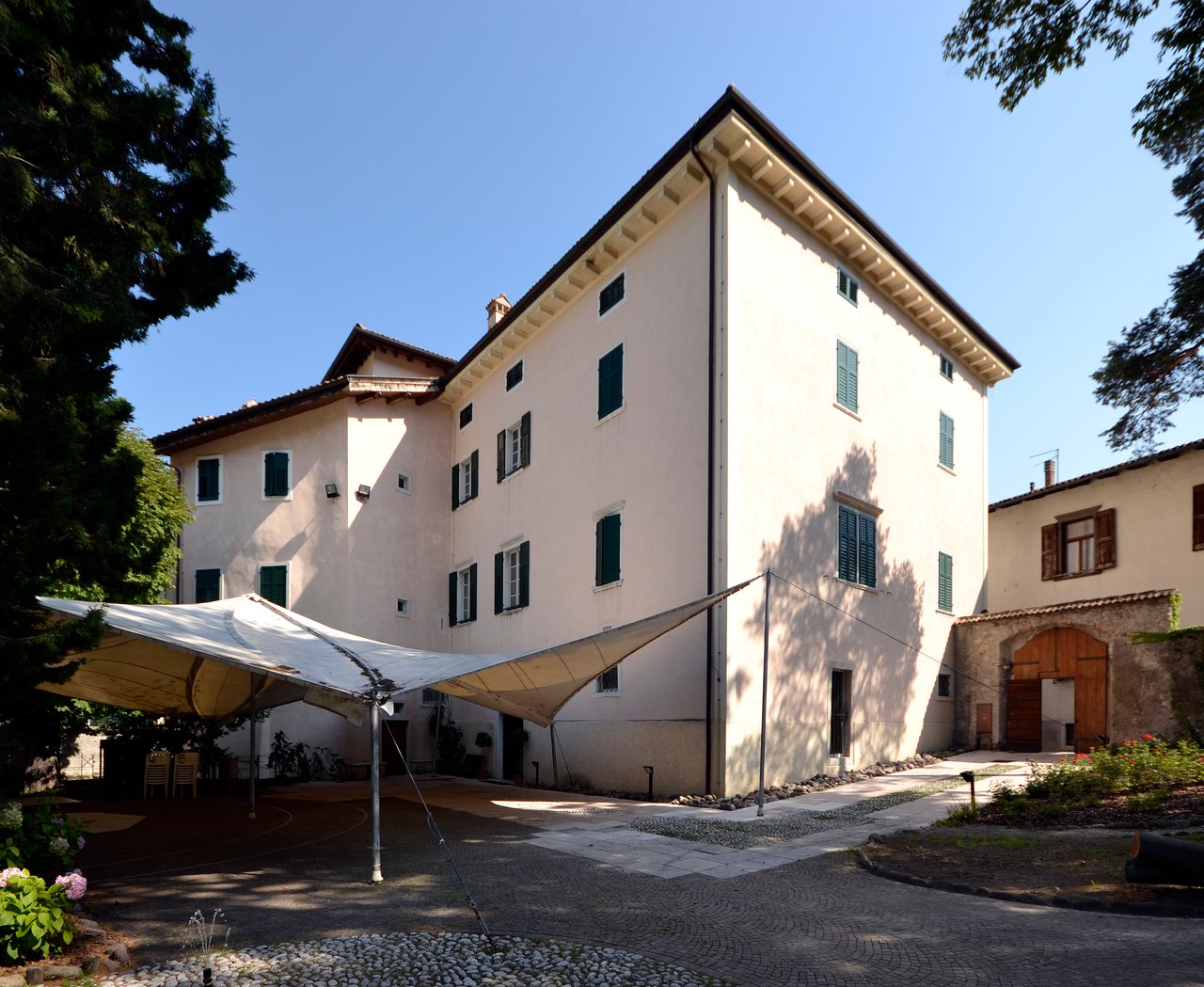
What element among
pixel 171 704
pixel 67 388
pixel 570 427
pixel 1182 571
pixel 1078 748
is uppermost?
pixel 570 427

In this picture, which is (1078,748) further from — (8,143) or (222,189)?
(8,143)

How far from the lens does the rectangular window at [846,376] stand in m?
15.3

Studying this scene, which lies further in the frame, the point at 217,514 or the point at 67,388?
the point at 217,514

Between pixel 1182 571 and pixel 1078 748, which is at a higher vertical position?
pixel 1182 571

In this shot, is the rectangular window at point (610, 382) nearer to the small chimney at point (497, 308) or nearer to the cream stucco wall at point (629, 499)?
the cream stucco wall at point (629, 499)

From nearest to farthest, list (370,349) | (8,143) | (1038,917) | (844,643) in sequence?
(1038,917)
(8,143)
(844,643)
(370,349)

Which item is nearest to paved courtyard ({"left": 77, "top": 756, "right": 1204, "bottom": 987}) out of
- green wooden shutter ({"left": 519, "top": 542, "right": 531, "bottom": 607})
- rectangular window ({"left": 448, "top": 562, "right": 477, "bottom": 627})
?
green wooden shutter ({"left": 519, "top": 542, "right": 531, "bottom": 607})

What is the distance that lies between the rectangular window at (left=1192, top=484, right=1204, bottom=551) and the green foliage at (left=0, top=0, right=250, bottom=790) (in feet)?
64.8

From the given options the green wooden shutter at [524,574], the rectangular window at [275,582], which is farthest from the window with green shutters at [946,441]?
the rectangular window at [275,582]

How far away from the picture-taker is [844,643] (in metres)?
14.8

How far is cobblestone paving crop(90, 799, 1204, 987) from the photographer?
16.7 feet

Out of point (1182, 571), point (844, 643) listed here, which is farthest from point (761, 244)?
point (1182, 571)

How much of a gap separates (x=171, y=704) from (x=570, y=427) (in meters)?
8.10

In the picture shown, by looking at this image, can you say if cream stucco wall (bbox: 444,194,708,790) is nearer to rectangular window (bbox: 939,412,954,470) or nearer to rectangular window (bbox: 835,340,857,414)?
rectangular window (bbox: 835,340,857,414)
